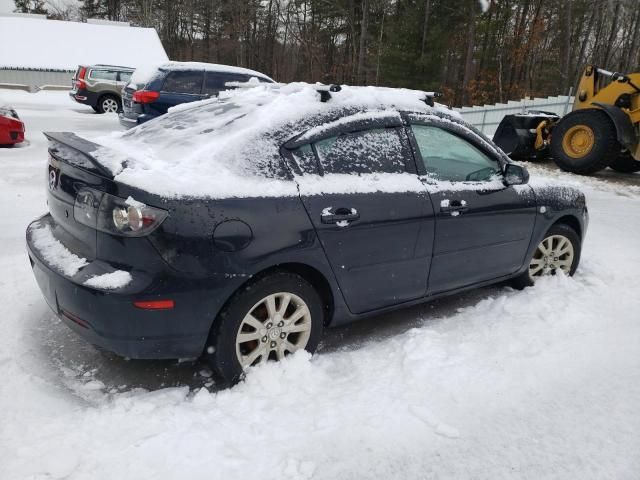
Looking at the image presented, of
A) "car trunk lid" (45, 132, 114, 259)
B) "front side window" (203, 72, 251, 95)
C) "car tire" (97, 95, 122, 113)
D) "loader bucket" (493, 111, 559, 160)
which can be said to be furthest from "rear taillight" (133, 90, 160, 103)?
"car tire" (97, 95, 122, 113)

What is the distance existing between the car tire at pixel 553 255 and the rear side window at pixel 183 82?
8.14 m

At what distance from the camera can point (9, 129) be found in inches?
393

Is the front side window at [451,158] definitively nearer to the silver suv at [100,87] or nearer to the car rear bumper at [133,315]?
the car rear bumper at [133,315]

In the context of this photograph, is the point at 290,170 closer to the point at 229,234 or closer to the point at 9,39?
the point at 229,234

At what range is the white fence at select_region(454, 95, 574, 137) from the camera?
1656cm

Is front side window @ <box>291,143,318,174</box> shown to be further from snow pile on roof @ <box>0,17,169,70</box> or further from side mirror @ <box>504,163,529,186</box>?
snow pile on roof @ <box>0,17,169,70</box>

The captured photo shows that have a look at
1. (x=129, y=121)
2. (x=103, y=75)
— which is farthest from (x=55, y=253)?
(x=103, y=75)

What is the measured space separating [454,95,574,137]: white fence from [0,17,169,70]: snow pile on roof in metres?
18.9

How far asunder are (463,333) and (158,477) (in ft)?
7.40

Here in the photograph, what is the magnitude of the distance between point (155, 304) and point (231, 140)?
99 centimetres

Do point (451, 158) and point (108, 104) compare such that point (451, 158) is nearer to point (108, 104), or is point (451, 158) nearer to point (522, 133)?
point (522, 133)

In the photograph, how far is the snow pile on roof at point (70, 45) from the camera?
29.6m

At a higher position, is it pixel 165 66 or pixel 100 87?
pixel 165 66

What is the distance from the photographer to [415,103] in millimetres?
3572
